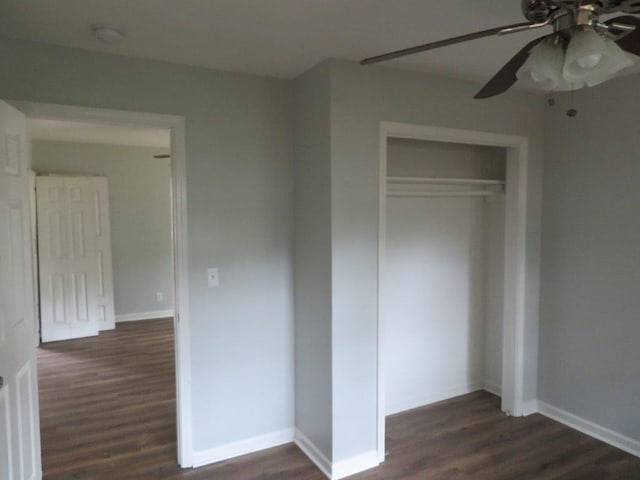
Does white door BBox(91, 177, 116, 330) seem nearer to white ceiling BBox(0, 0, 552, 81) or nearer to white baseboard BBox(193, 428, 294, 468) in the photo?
white baseboard BBox(193, 428, 294, 468)

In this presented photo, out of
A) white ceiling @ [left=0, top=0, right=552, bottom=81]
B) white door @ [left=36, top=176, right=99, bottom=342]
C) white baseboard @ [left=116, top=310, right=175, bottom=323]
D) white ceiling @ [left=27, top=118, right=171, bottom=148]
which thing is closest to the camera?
white ceiling @ [left=0, top=0, right=552, bottom=81]

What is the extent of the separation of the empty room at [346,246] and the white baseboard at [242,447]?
0.01 meters

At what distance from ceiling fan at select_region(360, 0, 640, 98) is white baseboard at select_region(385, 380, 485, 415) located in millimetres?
2731

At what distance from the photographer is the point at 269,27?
207 centimetres

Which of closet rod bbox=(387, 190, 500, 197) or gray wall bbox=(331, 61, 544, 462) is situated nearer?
gray wall bbox=(331, 61, 544, 462)

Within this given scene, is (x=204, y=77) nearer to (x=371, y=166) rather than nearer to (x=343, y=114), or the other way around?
(x=343, y=114)

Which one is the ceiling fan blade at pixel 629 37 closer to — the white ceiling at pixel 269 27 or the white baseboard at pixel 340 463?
the white ceiling at pixel 269 27

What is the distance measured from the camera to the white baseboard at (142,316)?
616cm

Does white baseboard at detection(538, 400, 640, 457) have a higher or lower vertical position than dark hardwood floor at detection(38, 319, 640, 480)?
higher

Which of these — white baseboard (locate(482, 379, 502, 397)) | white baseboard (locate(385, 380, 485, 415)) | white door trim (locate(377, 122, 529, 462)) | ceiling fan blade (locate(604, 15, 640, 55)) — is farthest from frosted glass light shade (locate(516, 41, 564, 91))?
white baseboard (locate(482, 379, 502, 397))

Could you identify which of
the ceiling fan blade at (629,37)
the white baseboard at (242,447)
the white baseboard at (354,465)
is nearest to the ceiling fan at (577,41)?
the ceiling fan blade at (629,37)

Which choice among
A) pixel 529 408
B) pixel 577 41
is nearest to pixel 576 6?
pixel 577 41

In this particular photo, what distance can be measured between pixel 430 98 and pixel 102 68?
1.89m

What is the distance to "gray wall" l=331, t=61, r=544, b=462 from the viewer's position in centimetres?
253
